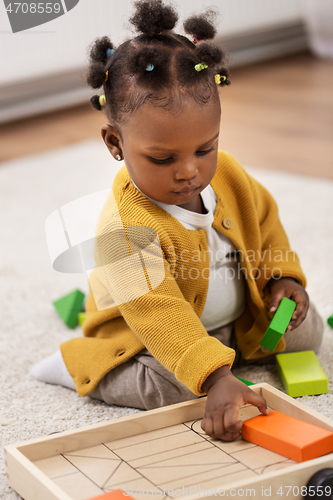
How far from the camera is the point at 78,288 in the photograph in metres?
1.15

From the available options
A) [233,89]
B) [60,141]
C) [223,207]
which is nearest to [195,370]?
[223,207]

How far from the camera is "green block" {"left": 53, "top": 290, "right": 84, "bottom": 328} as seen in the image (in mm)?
1023

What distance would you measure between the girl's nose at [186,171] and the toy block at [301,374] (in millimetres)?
332

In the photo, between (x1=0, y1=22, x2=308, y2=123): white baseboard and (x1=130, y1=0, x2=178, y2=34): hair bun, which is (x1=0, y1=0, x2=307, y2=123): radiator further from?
(x1=130, y1=0, x2=178, y2=34): hair bun

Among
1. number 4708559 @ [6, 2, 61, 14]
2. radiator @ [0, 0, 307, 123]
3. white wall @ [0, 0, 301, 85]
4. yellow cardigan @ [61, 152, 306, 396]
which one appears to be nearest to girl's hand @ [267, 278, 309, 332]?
yellow cardigan @ [61, 152, 306, 396]

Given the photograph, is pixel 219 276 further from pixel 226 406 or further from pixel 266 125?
pixel 266 125

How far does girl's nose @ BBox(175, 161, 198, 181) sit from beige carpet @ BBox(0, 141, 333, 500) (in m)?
0.34

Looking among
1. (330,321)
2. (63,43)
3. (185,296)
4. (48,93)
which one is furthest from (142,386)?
(48,93)

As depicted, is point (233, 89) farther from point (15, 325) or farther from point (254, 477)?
point (254, 477)

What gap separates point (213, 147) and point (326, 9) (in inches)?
98.7

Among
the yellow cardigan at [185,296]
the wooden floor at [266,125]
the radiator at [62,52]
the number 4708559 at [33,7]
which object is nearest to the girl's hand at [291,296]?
the yellow cardigan at [185,296]

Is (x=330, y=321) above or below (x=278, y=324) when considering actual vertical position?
below

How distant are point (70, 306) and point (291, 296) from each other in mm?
405

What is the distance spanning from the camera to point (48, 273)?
47.9 inches
